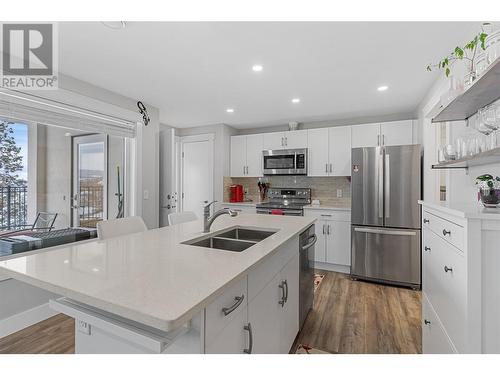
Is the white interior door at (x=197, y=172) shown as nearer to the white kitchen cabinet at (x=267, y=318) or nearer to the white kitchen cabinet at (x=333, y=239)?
the white kitchen cabinet at (x=333, y=239)

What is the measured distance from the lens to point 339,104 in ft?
11.5

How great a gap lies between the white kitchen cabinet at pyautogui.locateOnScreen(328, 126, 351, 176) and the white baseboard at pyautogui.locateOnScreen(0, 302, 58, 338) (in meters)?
3.96

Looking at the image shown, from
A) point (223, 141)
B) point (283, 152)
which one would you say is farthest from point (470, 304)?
point (223, 141)

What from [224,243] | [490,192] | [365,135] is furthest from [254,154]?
[490,192]

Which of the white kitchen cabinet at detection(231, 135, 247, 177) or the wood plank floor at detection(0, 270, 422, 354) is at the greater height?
the white kitchen cabinet at detection(231, 135, 247, 177)

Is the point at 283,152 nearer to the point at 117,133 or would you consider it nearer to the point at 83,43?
the point at 117,133

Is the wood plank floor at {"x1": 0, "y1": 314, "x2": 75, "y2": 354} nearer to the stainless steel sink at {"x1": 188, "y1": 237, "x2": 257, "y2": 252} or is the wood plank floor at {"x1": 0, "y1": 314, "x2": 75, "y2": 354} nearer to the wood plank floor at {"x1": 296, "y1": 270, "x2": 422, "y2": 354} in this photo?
the stainless steel sink at {"x1": 188, "y1": 237, "x2": 257, "y2": 252}

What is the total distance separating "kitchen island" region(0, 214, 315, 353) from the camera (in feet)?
2.57

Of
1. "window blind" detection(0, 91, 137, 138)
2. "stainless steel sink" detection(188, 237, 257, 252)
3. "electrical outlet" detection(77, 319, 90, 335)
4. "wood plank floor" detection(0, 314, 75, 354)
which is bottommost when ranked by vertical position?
"wood plank floor" detection(0, 314, 75, 354)

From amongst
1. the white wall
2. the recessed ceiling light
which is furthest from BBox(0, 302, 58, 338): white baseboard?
the white wall

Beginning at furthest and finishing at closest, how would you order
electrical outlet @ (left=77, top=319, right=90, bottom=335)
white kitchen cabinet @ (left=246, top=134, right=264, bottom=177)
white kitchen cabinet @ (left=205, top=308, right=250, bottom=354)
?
white kitchen cabinet @ (left=246, top=134, right=264, bottom=177)
electrical outlet @ (left=77, top=319, right=90, bottom=335)
white kitchen cabinet @ (left=205, top=308, right=250, bottom=354)
